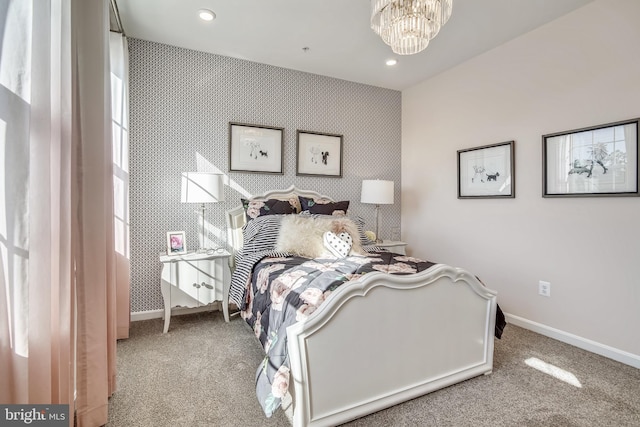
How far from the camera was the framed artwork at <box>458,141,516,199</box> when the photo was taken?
2986 millimetres

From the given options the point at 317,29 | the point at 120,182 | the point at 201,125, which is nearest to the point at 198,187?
the point at 120,182

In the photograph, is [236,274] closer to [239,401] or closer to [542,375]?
[239,401]

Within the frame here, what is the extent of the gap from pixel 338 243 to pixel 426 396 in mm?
1190

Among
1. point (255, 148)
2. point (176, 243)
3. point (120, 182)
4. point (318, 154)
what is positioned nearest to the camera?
point (120, 182)

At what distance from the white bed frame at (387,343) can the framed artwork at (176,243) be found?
1.92 metres

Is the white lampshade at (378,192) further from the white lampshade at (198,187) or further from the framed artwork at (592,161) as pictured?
the white lampshade at (198,187)

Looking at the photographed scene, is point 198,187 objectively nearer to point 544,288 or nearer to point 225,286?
point 225,286

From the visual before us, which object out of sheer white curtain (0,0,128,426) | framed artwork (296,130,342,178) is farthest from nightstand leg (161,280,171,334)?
framed artwork (296,130,342,178)

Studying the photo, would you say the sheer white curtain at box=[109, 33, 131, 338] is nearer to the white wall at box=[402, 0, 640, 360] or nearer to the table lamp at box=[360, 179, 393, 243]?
the table lamp at box=[360, 179, 393, 243]

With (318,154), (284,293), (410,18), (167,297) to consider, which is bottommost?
(167,297)

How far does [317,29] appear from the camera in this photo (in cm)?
274

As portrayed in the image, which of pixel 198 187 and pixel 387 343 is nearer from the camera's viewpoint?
pixel 387 343

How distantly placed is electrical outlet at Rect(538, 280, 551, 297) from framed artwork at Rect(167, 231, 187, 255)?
3.22m

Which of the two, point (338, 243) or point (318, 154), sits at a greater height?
point (318, 154)
